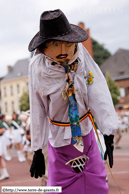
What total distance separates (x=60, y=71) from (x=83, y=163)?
0.92 meters

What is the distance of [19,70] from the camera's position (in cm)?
4891

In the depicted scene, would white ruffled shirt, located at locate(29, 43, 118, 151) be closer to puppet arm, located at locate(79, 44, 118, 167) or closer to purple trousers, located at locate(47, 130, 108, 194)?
puppet arm, located at locate(79, 44, 118, 167)

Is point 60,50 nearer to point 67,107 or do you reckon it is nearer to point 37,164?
point 67,107

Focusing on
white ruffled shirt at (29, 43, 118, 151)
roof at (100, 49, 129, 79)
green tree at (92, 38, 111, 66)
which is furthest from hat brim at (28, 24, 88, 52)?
green tree at (92, 38, 111, 66)

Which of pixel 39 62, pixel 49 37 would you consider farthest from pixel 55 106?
pixel 49 37

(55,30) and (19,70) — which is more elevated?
(55,30)

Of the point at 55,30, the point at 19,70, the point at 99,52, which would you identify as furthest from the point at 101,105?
the point at 99,52

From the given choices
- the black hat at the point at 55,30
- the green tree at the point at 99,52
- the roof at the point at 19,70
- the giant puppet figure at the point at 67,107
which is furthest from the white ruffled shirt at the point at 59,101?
the green tree at the point at 99,52

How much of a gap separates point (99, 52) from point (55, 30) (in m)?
49.7

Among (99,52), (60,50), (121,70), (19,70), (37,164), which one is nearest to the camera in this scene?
(60,50)

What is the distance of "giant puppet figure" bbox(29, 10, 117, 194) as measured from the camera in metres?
2.65

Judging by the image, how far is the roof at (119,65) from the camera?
1560 inches

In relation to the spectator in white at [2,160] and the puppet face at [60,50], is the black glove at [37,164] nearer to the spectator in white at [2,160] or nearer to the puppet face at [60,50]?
the puppet face at [60,50]

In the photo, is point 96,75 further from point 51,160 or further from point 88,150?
point 51,160
